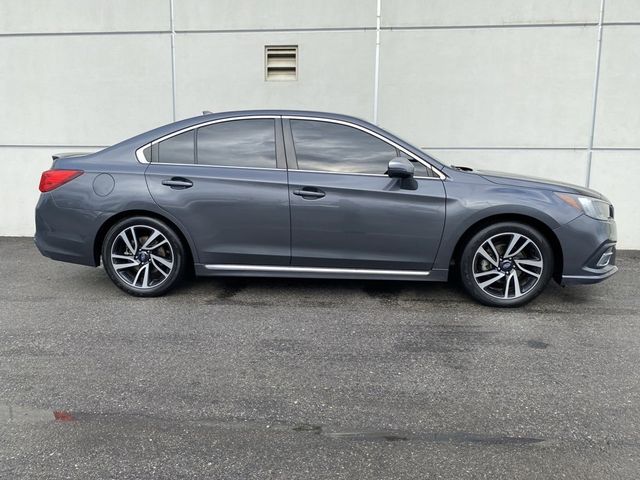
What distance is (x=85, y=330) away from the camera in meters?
4.05

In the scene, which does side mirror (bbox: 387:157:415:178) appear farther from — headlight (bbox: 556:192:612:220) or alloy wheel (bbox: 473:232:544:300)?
headlight (bbox: 556:192:612:220)

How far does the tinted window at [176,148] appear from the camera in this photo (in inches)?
182

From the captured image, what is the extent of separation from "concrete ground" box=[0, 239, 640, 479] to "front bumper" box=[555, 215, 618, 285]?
0.36 m

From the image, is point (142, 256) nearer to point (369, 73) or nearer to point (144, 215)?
point (144, 215)

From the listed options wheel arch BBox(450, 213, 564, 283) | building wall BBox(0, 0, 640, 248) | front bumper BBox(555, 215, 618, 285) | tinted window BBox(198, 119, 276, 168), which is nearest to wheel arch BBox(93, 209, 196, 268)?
tinted window BBox(198, 119, 276, 168)

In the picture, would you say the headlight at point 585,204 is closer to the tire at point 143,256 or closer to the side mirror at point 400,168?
the side mirror at point 400,168

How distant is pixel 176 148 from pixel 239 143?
1.86 ft

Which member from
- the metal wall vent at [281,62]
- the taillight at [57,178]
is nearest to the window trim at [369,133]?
the taillight at [57,178]

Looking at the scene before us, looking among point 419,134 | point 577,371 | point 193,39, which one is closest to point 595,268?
point 577,371

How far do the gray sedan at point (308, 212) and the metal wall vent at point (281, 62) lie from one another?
299 cm

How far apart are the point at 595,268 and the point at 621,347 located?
2.81ft

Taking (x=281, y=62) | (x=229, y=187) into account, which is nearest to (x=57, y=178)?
(x=229, y=187)

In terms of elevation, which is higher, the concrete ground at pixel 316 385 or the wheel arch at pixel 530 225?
the wheel arch at pixel 530 225

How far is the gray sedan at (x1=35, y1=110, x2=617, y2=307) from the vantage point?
4.39 metres
